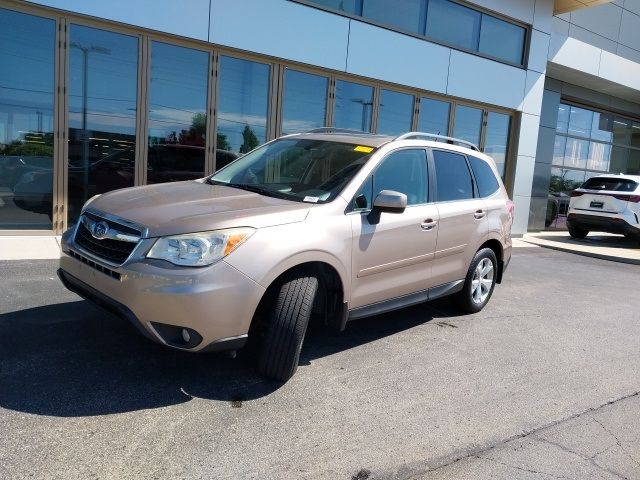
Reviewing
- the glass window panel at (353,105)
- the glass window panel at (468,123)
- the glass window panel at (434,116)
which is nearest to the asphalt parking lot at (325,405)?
the glass window panel at (353,105)

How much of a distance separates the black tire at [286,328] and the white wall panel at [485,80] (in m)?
10.1

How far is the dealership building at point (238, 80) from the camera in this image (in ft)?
26.2

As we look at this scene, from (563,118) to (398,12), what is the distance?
26.9 feet

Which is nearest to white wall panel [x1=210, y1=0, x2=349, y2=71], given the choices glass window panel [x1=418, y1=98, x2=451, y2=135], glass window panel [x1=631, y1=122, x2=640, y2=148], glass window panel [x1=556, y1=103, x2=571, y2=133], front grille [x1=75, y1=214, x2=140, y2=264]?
glass window panel [x1=418, y1=98, x2=451, y2=135]

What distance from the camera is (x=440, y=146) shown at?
5234mm

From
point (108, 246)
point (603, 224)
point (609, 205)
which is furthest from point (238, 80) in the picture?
point (603, 224)

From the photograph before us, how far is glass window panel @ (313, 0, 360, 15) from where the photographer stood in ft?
33.3

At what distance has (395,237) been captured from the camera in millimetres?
4367

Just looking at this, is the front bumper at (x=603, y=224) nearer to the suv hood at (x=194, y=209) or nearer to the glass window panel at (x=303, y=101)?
the glass window panel at (x=303, y=101)

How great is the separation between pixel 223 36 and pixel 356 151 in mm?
5567

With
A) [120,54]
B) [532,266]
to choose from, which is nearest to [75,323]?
[120,54]

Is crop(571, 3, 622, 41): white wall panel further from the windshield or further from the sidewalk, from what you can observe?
the sidewalk

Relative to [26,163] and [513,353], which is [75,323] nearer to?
[513,353]

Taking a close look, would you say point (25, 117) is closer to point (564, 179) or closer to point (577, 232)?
point (577, 232)
